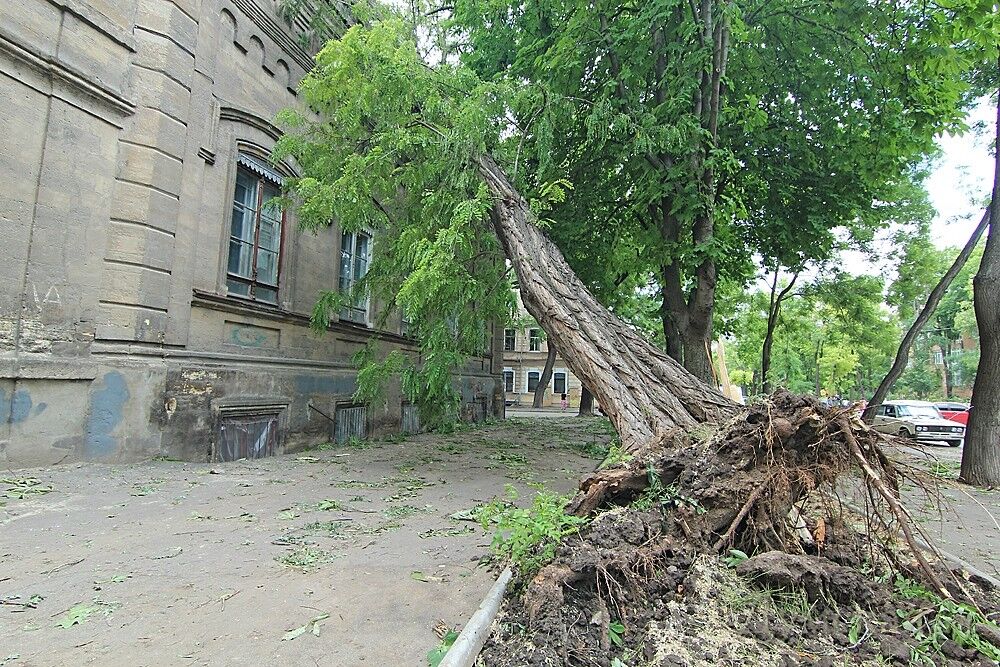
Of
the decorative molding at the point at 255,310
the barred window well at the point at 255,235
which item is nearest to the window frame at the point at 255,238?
the barred window well at the point at 255,235

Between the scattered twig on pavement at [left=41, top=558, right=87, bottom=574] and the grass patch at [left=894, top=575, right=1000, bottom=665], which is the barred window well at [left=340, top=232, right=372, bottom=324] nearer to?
the scattered twig on pavement at [left=41, top=558, right=87, bottom=574]

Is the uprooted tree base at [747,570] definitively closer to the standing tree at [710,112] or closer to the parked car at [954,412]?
the standing tree at [710,112]

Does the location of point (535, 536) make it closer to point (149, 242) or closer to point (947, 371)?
point (149, 242)

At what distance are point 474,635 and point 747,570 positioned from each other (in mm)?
1634

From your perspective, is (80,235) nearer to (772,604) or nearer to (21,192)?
(21,192)

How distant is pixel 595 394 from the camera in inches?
229

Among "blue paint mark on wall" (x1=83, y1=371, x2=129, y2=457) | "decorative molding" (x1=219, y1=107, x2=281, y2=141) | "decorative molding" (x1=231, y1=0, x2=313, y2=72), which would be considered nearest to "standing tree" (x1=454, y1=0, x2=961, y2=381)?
"decorative molding" (x1=231, y1=0, x2=313, y2=72)

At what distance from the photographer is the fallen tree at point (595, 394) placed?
295 centimetres

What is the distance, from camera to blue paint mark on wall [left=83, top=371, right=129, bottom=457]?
6383 millimetres

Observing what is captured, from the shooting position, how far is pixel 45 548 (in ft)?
12.8

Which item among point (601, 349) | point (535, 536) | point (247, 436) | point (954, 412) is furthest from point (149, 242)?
point (954, 412)

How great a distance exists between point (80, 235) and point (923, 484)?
8.61m

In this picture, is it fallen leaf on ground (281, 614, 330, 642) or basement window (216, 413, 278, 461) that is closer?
fallen leaf on ground (281, 614, 330, 642)

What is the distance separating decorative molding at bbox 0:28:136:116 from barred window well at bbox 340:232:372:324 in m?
4.47
